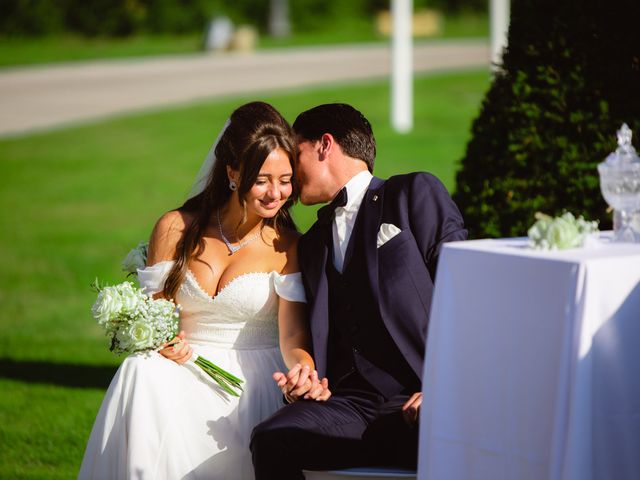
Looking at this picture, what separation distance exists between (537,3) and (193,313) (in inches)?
85.8

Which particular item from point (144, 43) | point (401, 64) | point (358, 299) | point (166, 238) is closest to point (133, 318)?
point (166, 238)

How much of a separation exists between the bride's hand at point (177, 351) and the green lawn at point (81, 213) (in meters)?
1.52

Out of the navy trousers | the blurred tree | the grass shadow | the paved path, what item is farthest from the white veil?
the blurred tree

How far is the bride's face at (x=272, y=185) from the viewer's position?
4.34 m

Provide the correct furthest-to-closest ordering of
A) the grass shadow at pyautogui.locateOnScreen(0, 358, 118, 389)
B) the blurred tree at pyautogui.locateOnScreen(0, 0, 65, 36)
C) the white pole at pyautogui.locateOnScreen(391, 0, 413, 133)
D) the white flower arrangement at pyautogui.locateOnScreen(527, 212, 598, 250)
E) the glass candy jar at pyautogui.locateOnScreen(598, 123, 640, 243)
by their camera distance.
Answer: the blurred tree at pyautogui.locateOnScreen(0, 0, 65, 36) → the white pole at pyautogui.locateOnScreen(391, 0, 413, 133) → the grass shadow at pyautogui.locateOnScreen(0, 358, 118, 389) → the glass candy jar at pyautogui.locateOnScreen(598, 123, 640, 243) → the white flower arrangement at pyautogui.locateOnScreen(527, 212, 598, 250)

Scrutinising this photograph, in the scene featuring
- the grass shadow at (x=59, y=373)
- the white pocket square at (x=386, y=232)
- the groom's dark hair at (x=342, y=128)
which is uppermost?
the groom's dark hair at (x=342, y=128)

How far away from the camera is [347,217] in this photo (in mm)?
4355

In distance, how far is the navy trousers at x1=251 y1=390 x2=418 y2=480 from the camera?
386 cm

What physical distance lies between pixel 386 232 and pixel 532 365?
1035 millimetres

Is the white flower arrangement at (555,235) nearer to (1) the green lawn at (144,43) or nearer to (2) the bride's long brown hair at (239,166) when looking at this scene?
(2) the bride's long brown hair at (239,166)

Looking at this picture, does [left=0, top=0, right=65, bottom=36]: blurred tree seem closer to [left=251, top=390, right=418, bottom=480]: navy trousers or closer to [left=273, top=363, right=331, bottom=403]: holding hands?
[left=273, top=363, right=331, bottom=403]: holding hands

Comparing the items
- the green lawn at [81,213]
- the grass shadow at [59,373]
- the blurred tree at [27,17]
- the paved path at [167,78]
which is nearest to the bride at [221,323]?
the green lawn at [81,213]

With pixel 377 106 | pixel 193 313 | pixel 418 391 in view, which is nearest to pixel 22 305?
pixel 193 313

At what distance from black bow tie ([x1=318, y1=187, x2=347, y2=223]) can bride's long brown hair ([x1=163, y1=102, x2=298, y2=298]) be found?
0.16m
